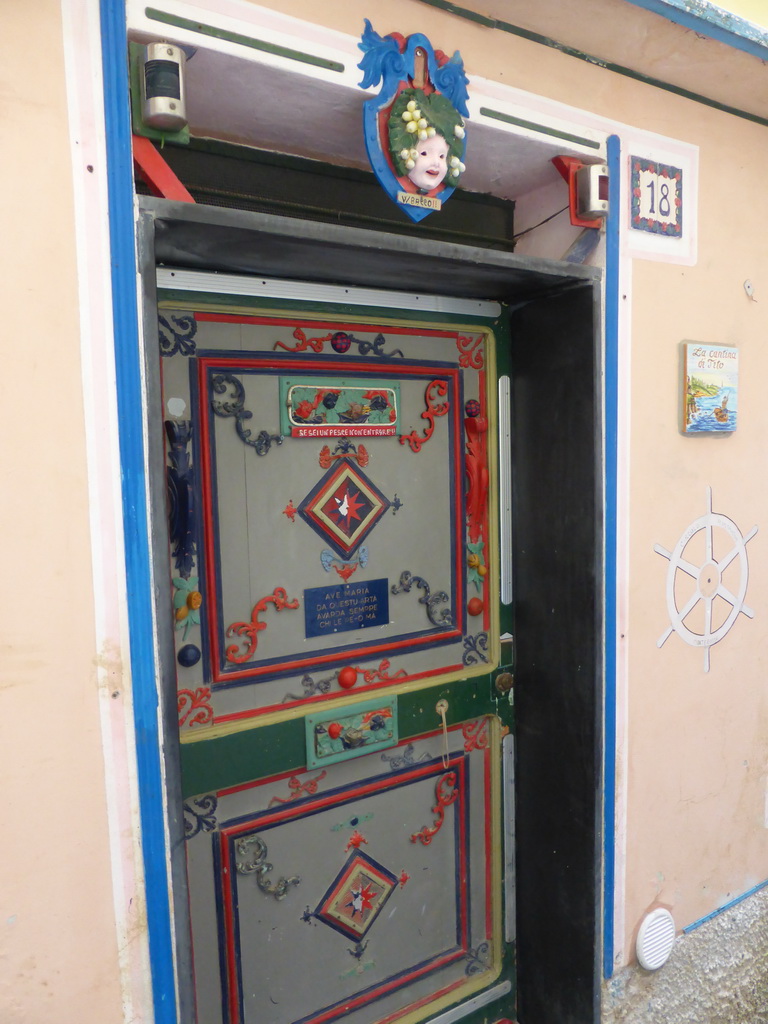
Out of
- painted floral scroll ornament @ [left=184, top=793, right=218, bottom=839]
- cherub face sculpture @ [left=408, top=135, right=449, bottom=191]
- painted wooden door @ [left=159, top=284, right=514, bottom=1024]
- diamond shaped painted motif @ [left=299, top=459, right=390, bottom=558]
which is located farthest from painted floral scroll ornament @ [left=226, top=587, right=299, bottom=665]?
cherub face sculpture @ [left=408, top=135, right=449, bottom=191]

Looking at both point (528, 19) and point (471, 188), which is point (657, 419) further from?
point (528, 19)

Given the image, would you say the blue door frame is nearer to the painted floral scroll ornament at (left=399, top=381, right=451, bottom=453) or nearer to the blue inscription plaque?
the blue inscription plaque

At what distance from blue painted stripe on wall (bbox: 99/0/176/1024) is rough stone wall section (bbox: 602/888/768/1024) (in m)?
1.58

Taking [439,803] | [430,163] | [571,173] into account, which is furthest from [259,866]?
[571,173]

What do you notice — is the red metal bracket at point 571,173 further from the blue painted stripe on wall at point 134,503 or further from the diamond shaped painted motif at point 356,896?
the diamond shaped painted motif at point 356,896

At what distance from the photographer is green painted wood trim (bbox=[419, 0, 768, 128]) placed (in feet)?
5.66

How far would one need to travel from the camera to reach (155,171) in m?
1.42

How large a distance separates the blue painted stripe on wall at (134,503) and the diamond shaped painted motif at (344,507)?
0.64 metres

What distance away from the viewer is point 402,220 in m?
2.06

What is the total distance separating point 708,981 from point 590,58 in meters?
3.11

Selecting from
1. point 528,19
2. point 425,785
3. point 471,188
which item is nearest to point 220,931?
point 425,785

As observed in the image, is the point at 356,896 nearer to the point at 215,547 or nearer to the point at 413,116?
the point at 215,547

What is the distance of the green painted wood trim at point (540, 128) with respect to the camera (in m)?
1.81

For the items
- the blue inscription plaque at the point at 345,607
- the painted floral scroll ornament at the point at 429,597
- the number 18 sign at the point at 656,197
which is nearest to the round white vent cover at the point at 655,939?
the painted floral scroll ornament at the point at 429,597
